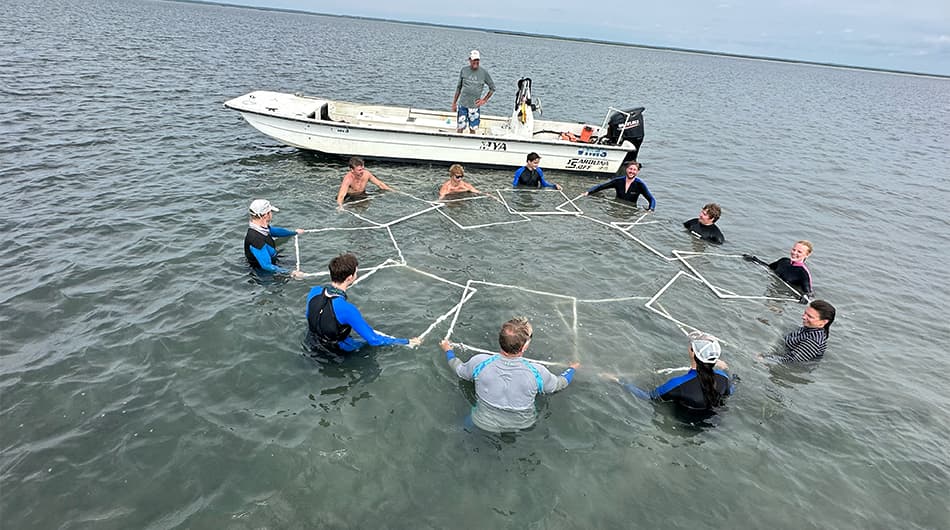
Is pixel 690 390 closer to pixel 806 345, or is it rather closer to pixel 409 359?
pixel 806 345

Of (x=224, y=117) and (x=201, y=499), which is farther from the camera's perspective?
(x=224, y=117)

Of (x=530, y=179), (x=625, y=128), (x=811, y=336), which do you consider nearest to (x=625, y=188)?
(x=530, y=179)

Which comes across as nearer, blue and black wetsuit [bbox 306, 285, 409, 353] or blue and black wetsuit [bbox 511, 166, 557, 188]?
blue and black wetsuit [bbox 306, 285, 409, 353]

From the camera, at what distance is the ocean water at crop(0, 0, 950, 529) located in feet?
14.8

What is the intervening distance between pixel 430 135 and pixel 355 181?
3.32m

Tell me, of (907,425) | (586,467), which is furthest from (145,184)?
(907,425)

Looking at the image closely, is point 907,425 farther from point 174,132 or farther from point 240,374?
point 174,132

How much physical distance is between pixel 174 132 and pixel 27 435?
13.5 m

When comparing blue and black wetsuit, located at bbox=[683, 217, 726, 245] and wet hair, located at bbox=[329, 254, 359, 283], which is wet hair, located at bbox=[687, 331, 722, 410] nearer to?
wet hair, located at bbox=[329, 254, 359, 283]

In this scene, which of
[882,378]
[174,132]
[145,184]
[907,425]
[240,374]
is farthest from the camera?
[174,132]

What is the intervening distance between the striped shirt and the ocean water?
0.35 m

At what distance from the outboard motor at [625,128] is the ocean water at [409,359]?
2204 millimetres

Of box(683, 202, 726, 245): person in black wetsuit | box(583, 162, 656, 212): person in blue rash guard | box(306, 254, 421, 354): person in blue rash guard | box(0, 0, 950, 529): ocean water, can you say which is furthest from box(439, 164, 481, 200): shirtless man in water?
box(306, 254, 421, 354): person in blue rash guard

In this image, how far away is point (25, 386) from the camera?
5312 millimetres
